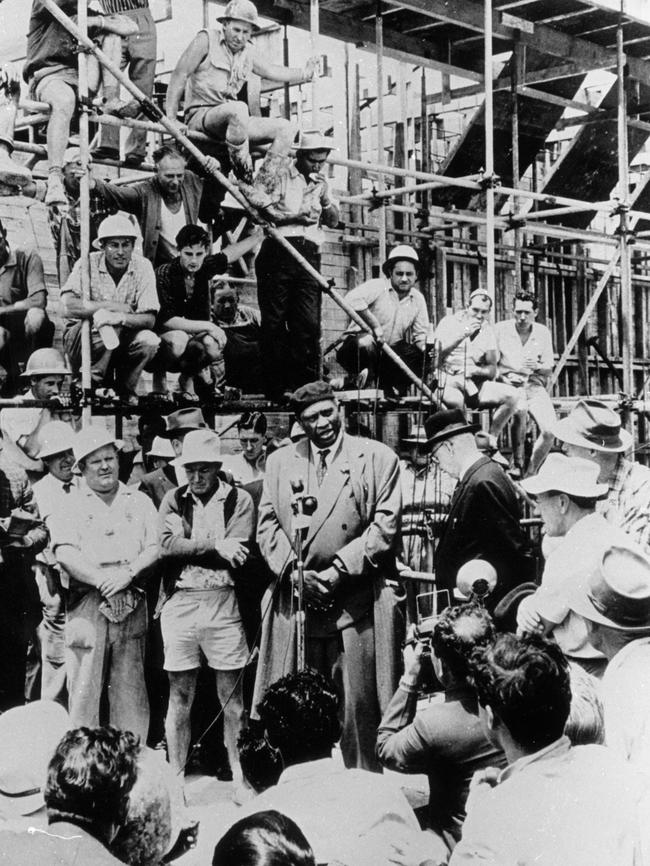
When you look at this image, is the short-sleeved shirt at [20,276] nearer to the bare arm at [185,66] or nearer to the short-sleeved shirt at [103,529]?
the bare arm at [185,66]

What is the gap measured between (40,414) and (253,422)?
1.46 meters

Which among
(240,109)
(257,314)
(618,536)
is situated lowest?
(618,536)

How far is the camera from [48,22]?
24.2 ft

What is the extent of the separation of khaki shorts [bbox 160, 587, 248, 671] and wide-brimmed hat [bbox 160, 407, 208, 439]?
4.10ft

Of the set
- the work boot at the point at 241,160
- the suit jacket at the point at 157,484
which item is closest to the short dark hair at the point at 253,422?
the suit jacket at the point at 157,484

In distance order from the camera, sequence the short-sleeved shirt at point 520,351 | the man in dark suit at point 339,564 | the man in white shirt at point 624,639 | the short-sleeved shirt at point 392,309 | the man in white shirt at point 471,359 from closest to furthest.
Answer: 1. the man in white shirt at point 624,639
2. the man in dark suit at point 339,564
3. the short-sleeved shirt at point 392,309
4. the man in white shirt at point 471,359
5. the short-sleeved shirt at point 520,351

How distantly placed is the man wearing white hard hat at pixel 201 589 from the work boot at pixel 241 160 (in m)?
2.25

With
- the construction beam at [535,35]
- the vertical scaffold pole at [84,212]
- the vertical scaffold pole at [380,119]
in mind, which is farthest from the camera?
the construction beam at [535,35]

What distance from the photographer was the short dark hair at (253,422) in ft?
25.8

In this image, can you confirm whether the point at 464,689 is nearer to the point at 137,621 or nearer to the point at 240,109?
the point at 137,621

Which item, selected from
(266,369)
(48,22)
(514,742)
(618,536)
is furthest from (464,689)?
(48,22)

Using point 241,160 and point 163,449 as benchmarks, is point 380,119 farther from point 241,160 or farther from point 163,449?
point 163,449

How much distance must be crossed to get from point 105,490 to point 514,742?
138 inches

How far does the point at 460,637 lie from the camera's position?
13.3ft
